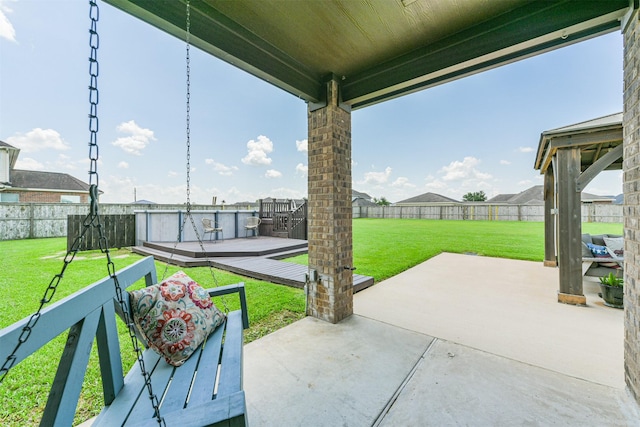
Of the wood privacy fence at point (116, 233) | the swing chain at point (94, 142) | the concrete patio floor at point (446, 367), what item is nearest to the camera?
the swing chain at point (94, 142)

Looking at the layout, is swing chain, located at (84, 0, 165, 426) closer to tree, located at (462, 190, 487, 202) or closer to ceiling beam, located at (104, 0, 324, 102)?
ceiling beam, located at (104, 0, 324, 102)

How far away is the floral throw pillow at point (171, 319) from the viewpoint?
1.61 metres

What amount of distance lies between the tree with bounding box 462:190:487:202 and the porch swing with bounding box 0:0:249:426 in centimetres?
5478

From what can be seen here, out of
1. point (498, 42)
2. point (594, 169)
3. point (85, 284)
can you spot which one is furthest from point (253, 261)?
point (594, 169)

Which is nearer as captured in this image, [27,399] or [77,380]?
[77,380]

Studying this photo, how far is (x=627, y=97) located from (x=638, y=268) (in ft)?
4.43

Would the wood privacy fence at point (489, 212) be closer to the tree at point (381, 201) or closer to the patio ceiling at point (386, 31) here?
the tree at point (381, 201)

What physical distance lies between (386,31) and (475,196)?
54.4 m

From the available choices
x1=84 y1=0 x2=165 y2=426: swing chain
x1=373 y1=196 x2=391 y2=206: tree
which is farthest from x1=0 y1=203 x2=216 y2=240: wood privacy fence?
x1=373 y1=196 x2=391 y2=206: tree

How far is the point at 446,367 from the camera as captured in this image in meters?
2.37

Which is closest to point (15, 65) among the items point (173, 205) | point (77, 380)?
point (77, 380)

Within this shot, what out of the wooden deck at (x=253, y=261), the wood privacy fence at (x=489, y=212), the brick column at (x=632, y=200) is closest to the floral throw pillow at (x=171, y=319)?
the wooden deck at (x=253, y=261)

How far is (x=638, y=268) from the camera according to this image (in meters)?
1.87

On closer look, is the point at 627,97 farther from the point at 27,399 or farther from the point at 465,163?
→ the point at 465,163
